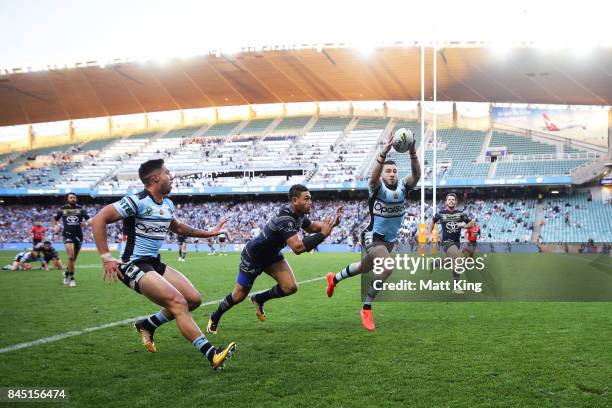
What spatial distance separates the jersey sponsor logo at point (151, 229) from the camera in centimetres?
609

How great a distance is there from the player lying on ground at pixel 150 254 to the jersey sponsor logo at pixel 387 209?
312 centimetres

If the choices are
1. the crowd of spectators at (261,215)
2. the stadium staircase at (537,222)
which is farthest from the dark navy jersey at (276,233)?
the stadium staircase at (537,222)

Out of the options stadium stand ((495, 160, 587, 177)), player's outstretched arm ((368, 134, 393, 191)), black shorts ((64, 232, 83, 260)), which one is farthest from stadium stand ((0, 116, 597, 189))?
player's outstretched arm ((368, 134, 393, 191))

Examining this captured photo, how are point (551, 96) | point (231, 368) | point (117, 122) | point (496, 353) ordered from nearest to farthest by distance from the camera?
point (231, 368) < point (496, 353) < point (551, 96) < point (117, 122)

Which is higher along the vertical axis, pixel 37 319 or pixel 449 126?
pixel 449 126

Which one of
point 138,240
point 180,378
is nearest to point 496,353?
point 180,378

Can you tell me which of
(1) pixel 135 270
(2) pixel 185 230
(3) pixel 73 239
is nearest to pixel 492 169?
(3) pixel 73 239

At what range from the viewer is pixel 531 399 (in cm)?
438

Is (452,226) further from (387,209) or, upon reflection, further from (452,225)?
(387,209)

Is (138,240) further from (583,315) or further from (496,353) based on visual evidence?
(583,315)

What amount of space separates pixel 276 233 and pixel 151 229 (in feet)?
5.43

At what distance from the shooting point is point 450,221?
12.5m

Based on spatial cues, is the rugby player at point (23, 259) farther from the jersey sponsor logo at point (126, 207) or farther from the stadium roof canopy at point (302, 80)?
the stadium roof canopy at point (302, 80)

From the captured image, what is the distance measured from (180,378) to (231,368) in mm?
566
